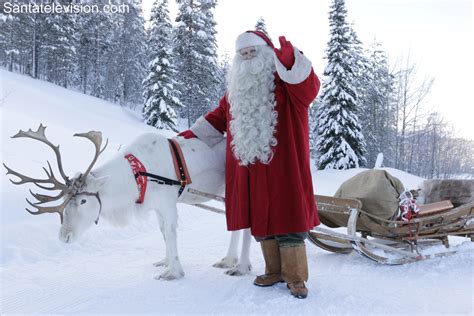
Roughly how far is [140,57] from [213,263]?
44.4 meters

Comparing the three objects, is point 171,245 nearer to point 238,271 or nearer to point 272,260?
point 238,271

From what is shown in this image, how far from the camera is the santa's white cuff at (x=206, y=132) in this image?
174 inches

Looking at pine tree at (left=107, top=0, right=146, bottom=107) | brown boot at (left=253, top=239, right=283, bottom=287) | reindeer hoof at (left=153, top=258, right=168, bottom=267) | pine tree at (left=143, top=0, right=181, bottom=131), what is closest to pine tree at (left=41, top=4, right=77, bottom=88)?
pine tree at (left=107, top=0, right=146, bottom=107)

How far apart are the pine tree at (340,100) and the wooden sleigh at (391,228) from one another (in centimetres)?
1789

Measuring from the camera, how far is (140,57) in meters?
45.6

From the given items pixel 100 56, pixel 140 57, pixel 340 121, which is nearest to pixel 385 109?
pixel 340 121

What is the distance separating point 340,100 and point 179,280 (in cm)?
2047

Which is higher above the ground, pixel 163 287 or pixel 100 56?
pixel 100 56

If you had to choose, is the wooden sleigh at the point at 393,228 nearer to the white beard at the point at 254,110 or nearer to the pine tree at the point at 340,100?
the white beard at the point at 254,110

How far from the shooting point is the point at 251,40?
387 centimetres

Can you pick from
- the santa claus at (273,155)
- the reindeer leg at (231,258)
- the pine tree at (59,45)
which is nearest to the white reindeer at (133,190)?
the reindeer leg at (231,258)

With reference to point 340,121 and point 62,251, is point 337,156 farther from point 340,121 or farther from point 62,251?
point 62,251

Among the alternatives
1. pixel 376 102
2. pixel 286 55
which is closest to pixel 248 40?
pixel 286 55

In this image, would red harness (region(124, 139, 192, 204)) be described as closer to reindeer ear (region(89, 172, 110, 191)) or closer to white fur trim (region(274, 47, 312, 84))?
reindeer ear (region(89, 172, 110, 191))
